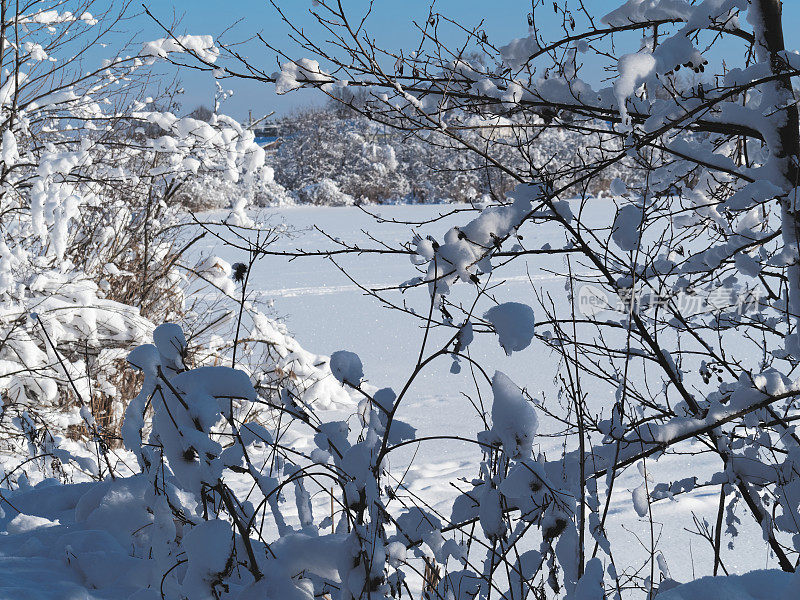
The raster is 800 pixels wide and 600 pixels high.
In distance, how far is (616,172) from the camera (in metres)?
25.5

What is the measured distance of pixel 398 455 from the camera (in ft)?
14.9

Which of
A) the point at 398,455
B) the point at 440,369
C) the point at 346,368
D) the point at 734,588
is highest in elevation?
the point at 440,369

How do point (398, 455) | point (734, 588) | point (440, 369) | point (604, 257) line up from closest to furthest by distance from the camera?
point (734, 588)
point (604, 257)
point (398, 455)
point (440, 369)

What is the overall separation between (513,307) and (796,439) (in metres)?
1.12

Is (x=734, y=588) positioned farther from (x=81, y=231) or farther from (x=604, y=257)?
(x=81, y=231)

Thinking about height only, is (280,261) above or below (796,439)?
above

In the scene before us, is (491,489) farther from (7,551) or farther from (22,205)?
(22,205)

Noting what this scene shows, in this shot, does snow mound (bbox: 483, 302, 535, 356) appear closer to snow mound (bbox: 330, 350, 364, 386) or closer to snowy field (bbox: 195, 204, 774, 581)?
snow mound (bbox: 330, 350, 364, 386)

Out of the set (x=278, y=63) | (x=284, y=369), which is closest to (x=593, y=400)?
(x=284, y=369)

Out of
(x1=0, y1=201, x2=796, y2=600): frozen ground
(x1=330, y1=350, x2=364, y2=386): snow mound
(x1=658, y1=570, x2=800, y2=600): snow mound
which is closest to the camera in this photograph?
(x1=658, y1=570, x2=800, y2=600): snow mound

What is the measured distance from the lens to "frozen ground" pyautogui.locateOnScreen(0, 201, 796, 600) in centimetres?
170

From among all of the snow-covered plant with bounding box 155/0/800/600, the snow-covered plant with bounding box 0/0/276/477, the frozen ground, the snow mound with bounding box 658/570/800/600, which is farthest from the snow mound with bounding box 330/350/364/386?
the snow-covered plant with bounding box 0/0/276/477

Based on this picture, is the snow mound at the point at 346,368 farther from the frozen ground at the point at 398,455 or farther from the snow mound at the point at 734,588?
the snow mound at the point at 734,588

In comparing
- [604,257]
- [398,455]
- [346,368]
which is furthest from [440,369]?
[346,368]
